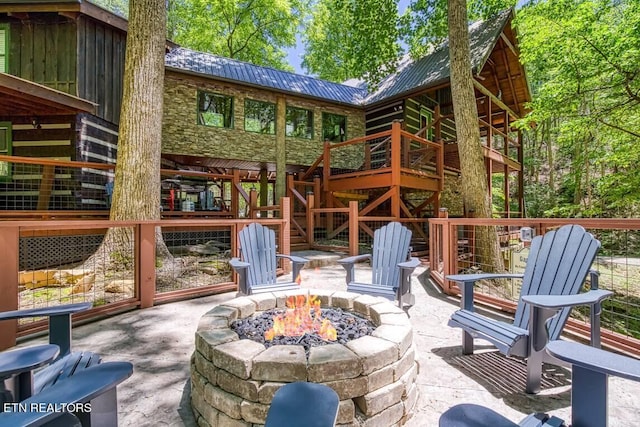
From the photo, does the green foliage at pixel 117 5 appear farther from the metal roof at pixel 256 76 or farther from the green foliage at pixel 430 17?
the green foliage at pixel 430 17

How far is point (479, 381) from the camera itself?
2.22 m

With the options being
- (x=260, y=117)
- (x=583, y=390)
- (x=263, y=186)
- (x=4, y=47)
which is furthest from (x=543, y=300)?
(x=263, y=186)

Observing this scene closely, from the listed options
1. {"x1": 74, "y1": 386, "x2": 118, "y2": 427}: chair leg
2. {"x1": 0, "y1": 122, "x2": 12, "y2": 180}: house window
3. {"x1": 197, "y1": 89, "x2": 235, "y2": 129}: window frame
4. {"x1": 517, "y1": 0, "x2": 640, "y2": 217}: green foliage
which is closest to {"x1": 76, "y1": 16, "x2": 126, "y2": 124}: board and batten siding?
{"x1": 0, "y1": 122, "x2": 12, "y2": 180}: house window

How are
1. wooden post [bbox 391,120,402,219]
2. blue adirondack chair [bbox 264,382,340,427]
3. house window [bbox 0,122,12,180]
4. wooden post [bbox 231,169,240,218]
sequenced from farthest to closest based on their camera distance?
wooden post [bbox 231,169,240,218] < house window [bbox 0,122,12,180] < wooden post [bbox 391,120,402,219] < blue adirondack chair [bbox 264,382,340,427]

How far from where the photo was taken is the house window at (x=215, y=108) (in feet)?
34.6

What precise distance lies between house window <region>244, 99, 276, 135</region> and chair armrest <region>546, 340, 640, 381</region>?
36.5 feet

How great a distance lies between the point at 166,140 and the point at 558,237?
32.3 ft

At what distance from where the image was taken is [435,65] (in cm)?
1152

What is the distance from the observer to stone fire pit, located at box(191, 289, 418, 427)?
1.62 m

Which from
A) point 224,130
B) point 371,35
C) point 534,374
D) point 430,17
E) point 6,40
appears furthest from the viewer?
point 430,17

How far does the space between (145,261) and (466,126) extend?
20.9ft

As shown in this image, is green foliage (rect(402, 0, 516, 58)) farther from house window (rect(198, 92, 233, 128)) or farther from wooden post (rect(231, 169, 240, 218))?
wooden post (rect(231, 169, 240, 218))

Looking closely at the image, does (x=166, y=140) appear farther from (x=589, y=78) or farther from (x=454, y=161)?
(x=589, y=78)

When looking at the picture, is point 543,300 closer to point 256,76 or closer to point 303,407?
point 303,407
